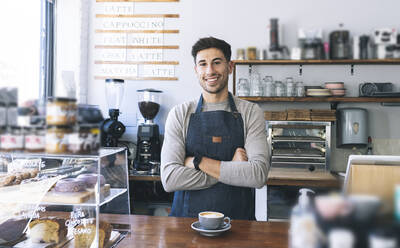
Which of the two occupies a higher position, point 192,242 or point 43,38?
point 43,38

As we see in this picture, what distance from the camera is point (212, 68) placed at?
195 cm

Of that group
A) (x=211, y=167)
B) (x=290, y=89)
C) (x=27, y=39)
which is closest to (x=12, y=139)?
(x=211, y=167)

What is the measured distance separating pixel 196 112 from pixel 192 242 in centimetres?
94

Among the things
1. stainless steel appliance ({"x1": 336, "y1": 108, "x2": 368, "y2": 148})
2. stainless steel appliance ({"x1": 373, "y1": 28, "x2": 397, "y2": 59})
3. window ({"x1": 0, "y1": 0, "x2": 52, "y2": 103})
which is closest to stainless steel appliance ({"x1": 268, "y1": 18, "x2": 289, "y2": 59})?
stainless steel appliance ({"x1": 373, "y1": 28, "x2": 397, "y2": 59})

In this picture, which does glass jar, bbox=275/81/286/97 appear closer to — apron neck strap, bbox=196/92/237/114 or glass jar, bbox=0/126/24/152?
apron neck strap, bbox=196/92/237/114

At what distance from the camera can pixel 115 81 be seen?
3699 millimetres

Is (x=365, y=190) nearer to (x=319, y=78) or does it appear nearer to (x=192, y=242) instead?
(x=192, y=242)

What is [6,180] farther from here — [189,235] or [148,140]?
[148,140]

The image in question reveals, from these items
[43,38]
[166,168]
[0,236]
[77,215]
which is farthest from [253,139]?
[43,38]

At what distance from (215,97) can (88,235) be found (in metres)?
1.15

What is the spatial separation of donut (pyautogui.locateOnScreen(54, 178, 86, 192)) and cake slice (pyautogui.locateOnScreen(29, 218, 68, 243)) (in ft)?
0.40

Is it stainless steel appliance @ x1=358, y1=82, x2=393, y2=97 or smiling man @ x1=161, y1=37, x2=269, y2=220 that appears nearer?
smiling man @ x1=161, y1=37, x2=269, y2=220

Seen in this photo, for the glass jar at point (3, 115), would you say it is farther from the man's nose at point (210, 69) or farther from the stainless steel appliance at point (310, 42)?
the man's nose at point (210, 69)

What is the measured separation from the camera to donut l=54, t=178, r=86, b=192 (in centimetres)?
118
